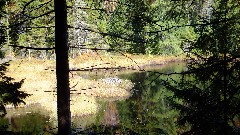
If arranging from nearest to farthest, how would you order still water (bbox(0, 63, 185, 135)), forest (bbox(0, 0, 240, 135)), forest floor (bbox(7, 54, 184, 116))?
forest (bbox(0, 0, 240, 135)) → still water (bbox(0, 63, 185, 135)) → forest floor (bbox(7, 54, 184, 116))

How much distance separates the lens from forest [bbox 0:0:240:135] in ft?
17.7

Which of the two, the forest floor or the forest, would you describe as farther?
the forest floor

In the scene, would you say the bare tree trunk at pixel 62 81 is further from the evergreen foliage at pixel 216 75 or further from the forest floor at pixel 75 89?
the forest floor at pixel 75 89

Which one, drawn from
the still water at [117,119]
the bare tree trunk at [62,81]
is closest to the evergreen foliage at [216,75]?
the bare tree trunk at [62,81]

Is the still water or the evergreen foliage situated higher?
the evergreen foliage

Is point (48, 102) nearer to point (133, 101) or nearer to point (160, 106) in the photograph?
point (133, 101)

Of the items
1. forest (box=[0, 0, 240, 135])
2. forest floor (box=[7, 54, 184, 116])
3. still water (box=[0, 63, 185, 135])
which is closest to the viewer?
forest (box=[0, 0, 240, 135])

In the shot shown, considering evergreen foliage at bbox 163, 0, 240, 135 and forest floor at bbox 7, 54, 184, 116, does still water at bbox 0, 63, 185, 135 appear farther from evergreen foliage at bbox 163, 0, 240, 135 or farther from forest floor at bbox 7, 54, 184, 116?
evergreen foliage at bbox 163, 0, 240, 135

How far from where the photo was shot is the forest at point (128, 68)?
5.40 metres

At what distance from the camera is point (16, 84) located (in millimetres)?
11055

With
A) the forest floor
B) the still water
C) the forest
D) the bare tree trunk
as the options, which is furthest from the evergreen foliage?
the still water

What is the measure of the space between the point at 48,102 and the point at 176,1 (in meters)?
26.1

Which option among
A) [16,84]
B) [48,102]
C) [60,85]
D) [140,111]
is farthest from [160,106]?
[60,85]

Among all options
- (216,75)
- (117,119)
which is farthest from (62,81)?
(117,119)
